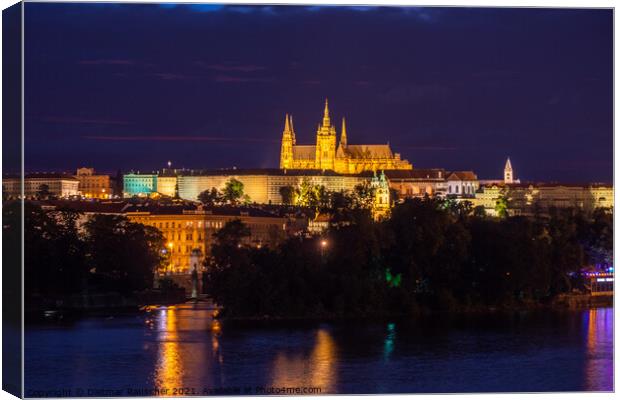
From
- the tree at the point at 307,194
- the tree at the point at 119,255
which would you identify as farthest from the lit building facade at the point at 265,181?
the tree at the point at 119,255

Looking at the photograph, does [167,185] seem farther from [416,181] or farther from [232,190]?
[416,181]

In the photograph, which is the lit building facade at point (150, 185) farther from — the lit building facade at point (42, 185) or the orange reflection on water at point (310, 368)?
the orange reflection on water at point (310, 368)

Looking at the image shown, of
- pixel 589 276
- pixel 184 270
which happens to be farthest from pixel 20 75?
pixel 184 270

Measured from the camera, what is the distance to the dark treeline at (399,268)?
19531 millimetres

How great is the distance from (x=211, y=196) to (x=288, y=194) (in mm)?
2145

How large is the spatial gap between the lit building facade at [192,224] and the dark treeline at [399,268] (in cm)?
793

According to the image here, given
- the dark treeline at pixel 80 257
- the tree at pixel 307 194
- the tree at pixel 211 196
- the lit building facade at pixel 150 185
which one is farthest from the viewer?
the tree at pixel 211 196

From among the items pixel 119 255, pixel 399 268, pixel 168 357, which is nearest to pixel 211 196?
pixel 119 255

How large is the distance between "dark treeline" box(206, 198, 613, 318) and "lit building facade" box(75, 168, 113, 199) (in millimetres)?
7153

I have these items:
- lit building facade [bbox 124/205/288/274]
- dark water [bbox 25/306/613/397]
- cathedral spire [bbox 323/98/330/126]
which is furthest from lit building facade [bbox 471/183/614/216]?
lit building facade [bbox 124/205/288/274]

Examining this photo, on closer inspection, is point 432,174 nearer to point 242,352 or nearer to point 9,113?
point 242,352

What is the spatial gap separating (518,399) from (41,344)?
579 centimetres

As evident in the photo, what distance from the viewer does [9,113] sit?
1177cm

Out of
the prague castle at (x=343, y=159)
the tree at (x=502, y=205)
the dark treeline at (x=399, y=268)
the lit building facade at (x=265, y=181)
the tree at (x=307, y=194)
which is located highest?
the prague castle at (x=343, y=159)
